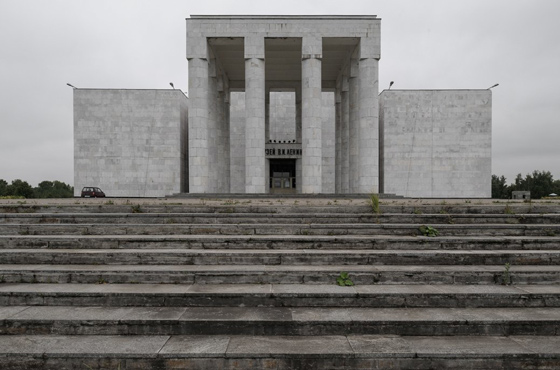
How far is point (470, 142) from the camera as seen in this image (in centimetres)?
3516

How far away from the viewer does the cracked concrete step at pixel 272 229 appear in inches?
367

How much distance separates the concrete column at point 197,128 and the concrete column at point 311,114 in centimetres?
699

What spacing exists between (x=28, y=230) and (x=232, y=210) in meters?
5.91

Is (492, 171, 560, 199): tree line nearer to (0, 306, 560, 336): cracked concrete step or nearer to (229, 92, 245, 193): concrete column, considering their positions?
(229, 92, 245, 193): concrete column

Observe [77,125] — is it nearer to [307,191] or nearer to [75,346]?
[307,191]

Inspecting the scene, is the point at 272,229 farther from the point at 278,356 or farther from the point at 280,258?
the point at 278,356

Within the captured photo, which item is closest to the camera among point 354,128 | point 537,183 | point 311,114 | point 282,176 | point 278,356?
point 278,356

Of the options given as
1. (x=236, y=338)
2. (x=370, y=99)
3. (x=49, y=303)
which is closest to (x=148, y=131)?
(x=370, y=99)

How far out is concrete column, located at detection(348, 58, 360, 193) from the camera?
25016mm

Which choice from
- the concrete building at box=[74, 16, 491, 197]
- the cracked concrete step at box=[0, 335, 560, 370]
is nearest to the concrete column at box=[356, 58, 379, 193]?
the concrete building at box=[74, 16, 491, 197]

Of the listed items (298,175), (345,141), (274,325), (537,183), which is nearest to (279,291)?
(274,325)

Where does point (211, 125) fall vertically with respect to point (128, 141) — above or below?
below

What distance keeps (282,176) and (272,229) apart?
30.7m

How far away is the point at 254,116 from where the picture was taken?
2245 centimetres
